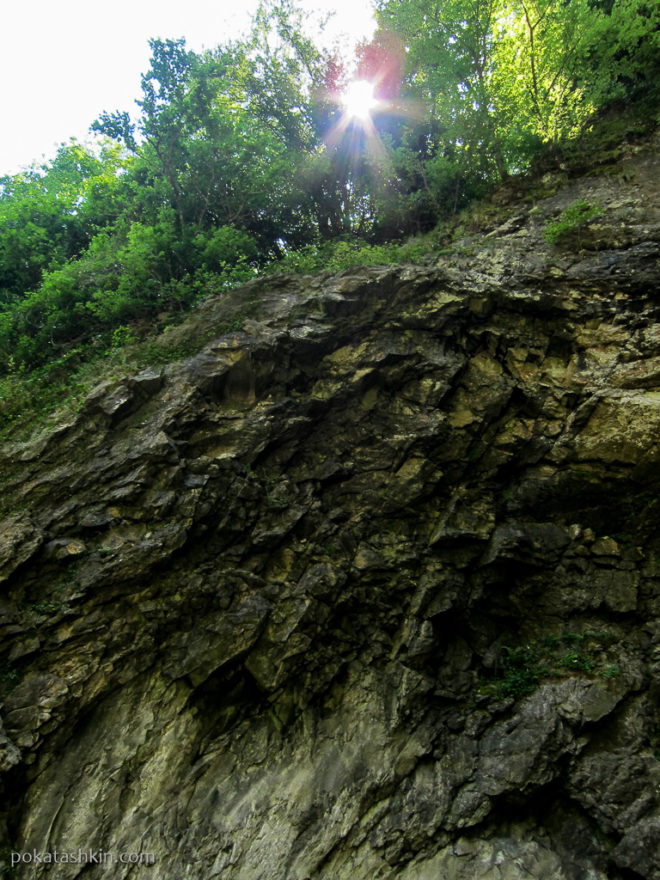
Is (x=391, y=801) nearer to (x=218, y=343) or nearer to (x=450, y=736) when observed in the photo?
(x=450, y=736)

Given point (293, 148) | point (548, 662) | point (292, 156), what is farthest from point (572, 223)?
point (293, 148)

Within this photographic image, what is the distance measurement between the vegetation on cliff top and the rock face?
3177mm

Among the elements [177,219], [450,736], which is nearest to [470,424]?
[450,736]

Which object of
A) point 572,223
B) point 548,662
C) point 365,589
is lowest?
point 548,662

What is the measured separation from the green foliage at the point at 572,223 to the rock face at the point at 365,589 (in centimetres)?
31

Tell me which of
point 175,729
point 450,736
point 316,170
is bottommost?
point 450,736

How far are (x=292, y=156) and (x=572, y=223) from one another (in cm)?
1075

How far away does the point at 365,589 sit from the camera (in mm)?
8297

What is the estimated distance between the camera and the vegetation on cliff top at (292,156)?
12.1 meters

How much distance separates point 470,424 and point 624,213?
20.4 feet

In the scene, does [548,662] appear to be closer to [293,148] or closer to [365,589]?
[365,589]

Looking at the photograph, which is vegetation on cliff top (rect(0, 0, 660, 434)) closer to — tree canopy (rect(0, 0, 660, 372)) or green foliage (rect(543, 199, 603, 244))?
tree canopy (rect(0, 0, 660, 372))

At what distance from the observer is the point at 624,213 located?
32.5 feet

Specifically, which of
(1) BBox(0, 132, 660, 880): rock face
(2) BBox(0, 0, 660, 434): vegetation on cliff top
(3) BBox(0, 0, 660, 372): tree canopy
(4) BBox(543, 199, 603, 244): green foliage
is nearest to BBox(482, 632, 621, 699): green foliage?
(1) BBox(0, 132, 660, 880): rock face
